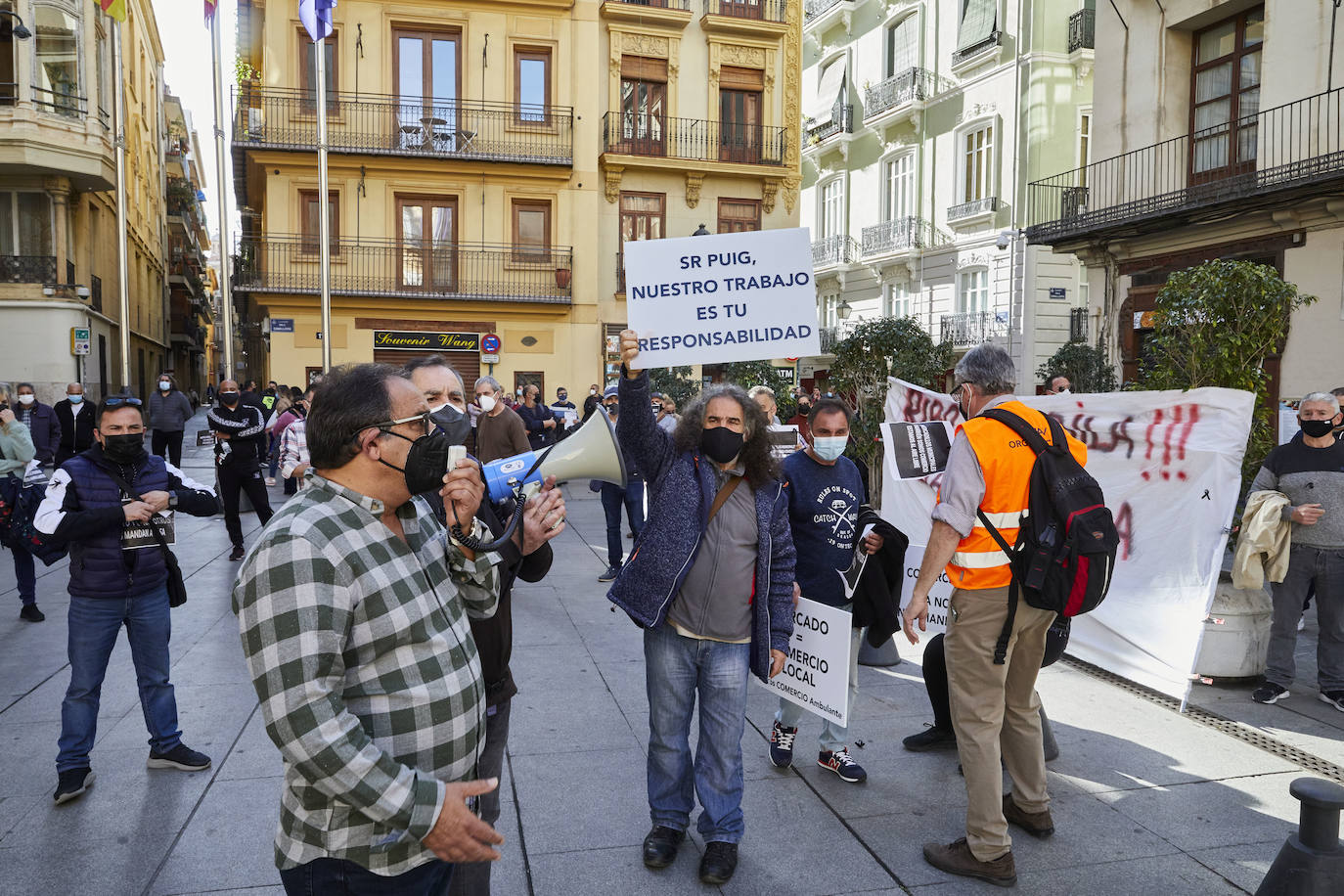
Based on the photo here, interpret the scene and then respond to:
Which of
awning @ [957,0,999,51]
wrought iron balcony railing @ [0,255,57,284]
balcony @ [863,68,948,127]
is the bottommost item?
wrought iron balcony railing @ [0,255,57,284]

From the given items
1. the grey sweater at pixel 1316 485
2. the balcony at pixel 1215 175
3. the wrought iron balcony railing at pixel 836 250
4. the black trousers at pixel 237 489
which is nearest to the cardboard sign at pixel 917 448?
the grey sweater at pixel 1316 485

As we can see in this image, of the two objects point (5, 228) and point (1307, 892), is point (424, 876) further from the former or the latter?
point (5, 228)

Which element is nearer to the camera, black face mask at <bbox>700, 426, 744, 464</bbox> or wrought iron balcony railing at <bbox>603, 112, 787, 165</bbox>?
black face mask at <bbox>700, 426, 744, 464</bbox>

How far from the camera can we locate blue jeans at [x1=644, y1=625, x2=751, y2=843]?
3695 millimetres

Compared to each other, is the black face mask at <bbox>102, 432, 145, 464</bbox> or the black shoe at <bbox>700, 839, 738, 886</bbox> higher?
the black face mask at <bbox>102, 432, 145, 464</bbox>

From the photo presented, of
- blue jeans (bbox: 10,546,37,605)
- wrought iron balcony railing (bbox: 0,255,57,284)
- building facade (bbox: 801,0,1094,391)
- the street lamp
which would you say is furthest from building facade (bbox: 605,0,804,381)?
blue jeans (bbox: 10,546,37,605)

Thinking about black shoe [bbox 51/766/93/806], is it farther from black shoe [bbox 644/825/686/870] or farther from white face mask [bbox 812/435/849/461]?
white face mask [bbox 812/435/849/461]

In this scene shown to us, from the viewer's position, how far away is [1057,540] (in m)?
3.64

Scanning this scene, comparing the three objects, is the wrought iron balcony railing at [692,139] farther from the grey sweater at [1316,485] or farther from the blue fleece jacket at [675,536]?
the blue fleece jacket at [675,536]

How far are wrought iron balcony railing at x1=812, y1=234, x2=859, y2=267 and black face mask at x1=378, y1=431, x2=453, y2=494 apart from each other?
3292cm

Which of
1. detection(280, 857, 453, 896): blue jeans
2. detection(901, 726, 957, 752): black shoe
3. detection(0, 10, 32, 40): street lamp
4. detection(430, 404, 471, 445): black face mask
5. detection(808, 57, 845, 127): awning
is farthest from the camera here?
detection(808, 57, 845, 127): awning

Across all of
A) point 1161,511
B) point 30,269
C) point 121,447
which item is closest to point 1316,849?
point 1161,511

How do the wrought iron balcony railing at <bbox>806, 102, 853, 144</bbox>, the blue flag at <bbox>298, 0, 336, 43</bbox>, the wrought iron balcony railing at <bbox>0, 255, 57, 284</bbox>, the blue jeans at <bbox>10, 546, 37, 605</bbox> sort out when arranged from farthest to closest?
the wrought iron balcony railing at <bbox>806, 102, 853, 144</bbox>
the wrought iron balcony railing at <bbox>0, 255, 57, 284</bbox>
the blue flag at <bbox>298, 0, 336, 43</bbox>
the blue jeans at <bbox>10, 546, 37, 605</bbox>

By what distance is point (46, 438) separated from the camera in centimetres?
1302
